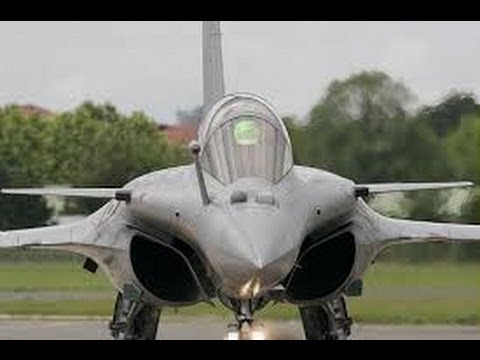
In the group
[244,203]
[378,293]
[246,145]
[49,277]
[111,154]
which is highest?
[111,154]

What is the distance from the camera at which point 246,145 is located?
9.12m

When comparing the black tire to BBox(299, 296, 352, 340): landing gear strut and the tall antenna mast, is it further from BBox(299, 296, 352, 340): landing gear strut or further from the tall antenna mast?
the tall antenna mast

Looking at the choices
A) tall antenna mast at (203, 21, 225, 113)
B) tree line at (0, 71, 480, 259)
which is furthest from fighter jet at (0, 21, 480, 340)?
tree line at (0, 71, 480, 259)

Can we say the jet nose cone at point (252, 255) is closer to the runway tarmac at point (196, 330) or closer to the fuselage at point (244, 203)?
the fuselage at point (244, 203)

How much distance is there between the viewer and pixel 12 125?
29953 mm

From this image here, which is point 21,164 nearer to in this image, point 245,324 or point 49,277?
point 49,277

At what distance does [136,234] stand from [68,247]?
53.5 inches

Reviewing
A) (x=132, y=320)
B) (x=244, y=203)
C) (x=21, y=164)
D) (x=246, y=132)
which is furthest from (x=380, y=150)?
(x=244, y=203)

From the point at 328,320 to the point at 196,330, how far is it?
4.33m

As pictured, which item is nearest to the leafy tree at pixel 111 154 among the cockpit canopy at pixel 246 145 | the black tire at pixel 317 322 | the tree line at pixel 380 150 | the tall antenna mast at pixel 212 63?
the tree line at pixel 380 150

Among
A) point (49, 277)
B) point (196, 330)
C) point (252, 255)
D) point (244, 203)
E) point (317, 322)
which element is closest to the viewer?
point (252, 255)

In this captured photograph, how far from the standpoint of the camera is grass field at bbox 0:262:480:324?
54.0 feet

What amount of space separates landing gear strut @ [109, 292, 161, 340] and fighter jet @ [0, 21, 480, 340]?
0.01 m
